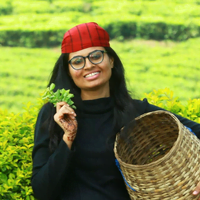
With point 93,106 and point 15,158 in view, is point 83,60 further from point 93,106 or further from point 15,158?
point 15,158

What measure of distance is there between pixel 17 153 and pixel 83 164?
1.48ft

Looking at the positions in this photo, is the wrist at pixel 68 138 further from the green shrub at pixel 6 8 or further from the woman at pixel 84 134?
the green shrub at pixel 6 8

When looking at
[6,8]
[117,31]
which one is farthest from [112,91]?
[6,8]

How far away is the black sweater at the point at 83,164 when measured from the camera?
2.24 metres

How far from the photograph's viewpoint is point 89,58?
2.37 m

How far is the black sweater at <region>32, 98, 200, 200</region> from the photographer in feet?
7.36

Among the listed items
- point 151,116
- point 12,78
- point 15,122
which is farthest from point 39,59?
point 151,116

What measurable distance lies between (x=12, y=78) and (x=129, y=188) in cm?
476

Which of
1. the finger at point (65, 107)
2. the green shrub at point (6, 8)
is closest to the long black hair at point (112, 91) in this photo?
the finger at point (65, 107)

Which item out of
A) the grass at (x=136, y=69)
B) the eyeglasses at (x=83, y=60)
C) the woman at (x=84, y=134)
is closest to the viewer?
the woman at (x=84, y=134)

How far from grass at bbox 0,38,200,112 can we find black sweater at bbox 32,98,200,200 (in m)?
3.35

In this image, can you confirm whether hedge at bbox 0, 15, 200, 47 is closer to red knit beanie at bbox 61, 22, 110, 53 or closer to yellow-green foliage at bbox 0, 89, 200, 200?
yellow-green foliage at bbox 0, 89, 200, 200

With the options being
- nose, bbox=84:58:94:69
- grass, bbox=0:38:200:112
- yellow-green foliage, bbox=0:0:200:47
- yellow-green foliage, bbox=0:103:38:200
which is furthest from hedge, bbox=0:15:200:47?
nose, bbox=84:58:94:69

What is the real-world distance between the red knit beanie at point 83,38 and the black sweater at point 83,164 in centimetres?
35
